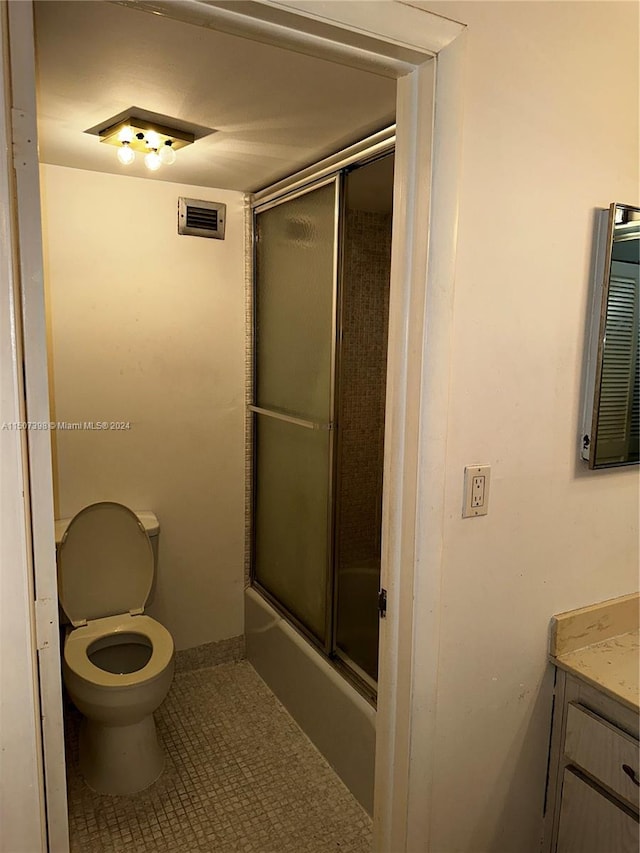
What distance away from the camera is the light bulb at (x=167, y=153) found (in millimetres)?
1978

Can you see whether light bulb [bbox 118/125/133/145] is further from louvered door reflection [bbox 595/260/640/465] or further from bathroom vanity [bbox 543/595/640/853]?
bathroom vanity [bbox 543/595/640/853]

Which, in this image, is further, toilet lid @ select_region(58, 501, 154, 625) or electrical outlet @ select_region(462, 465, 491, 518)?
toilet lid @ select_region(58, 501, 154, 625)

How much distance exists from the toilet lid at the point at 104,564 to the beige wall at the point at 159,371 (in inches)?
7.2

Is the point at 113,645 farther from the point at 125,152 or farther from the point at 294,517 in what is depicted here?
the point at 125,152

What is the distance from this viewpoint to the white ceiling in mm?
1292

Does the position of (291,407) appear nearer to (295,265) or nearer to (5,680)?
(295,265)

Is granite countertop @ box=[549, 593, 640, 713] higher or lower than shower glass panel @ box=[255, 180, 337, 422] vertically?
lower

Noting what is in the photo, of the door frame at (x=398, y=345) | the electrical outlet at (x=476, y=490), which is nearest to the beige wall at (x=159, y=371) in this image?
the door frame at (x=398, y=345)

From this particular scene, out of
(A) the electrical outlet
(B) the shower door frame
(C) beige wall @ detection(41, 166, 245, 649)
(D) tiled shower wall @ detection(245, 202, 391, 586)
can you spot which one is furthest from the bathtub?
(A) the electrical outlet

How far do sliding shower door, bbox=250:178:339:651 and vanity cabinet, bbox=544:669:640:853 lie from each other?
0.99 m

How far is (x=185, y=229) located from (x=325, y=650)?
1772 mm

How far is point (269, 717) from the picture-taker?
8.25 ft

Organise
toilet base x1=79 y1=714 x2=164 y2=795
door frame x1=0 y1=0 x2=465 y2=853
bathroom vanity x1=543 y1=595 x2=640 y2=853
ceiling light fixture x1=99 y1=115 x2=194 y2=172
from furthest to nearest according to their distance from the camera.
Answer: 1. toilet base x1=79 y1=714 x2=164 y2=795
2. ceiling light fixture x1=99 y1=115 x2=194 y2=172
3. bathroom vanity x1=543 y1=595 x2=640 y2=853
4. door frame x1=0 y1=0 x2=465 y2=853

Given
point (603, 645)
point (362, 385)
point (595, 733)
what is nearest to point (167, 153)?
point (362, 385)
